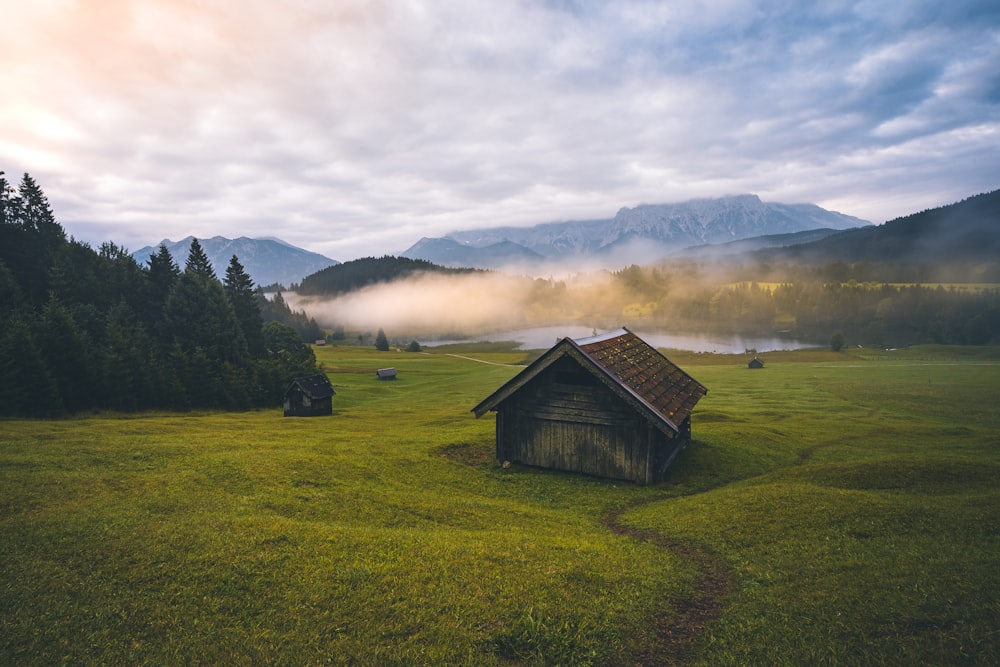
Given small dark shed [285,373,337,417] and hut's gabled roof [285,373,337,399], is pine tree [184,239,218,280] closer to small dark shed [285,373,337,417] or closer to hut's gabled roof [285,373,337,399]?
hut's gabled roof [285,373,337,399]

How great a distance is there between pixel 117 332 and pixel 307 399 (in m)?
30.2

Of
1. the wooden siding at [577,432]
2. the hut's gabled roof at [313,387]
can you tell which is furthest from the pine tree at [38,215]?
the wooden siding at [577,432]

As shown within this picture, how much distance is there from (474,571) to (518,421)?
13.8 metres

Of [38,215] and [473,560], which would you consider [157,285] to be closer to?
[38,215]

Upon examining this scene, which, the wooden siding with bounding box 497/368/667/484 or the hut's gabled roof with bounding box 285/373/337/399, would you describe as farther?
the hut's gabled roof with bounding box 285/373/337/399

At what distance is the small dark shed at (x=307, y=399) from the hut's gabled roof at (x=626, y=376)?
3713 cm

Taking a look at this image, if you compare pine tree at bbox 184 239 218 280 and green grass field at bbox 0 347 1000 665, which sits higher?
pine tree at bbox 184 239 218 280

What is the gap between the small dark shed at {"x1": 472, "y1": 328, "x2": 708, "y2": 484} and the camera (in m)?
22.4

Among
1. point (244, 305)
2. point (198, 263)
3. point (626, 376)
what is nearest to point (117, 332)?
point (244, 305)

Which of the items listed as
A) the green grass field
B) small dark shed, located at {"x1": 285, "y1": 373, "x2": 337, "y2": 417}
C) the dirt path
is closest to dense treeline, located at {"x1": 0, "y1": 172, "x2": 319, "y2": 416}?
small dark shed, located at {"x1": 285, "y1": 373, "x2": 337, "y2": 417}

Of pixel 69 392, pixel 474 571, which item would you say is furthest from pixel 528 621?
pixel 69 392

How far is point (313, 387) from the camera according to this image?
56.8 meters

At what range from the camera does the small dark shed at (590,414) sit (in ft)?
73.4

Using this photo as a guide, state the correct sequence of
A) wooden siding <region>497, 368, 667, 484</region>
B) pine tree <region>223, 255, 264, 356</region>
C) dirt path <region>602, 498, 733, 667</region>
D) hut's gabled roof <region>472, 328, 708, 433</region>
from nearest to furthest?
dirt path <region>602, 498, 733, 667</region> → hut's gabled roof <region>472, 328, 708, 433</region> → wooden siding <region>497, 368, 667, 484</region> → pine tree <region>223, 255, 264, 356</region>
